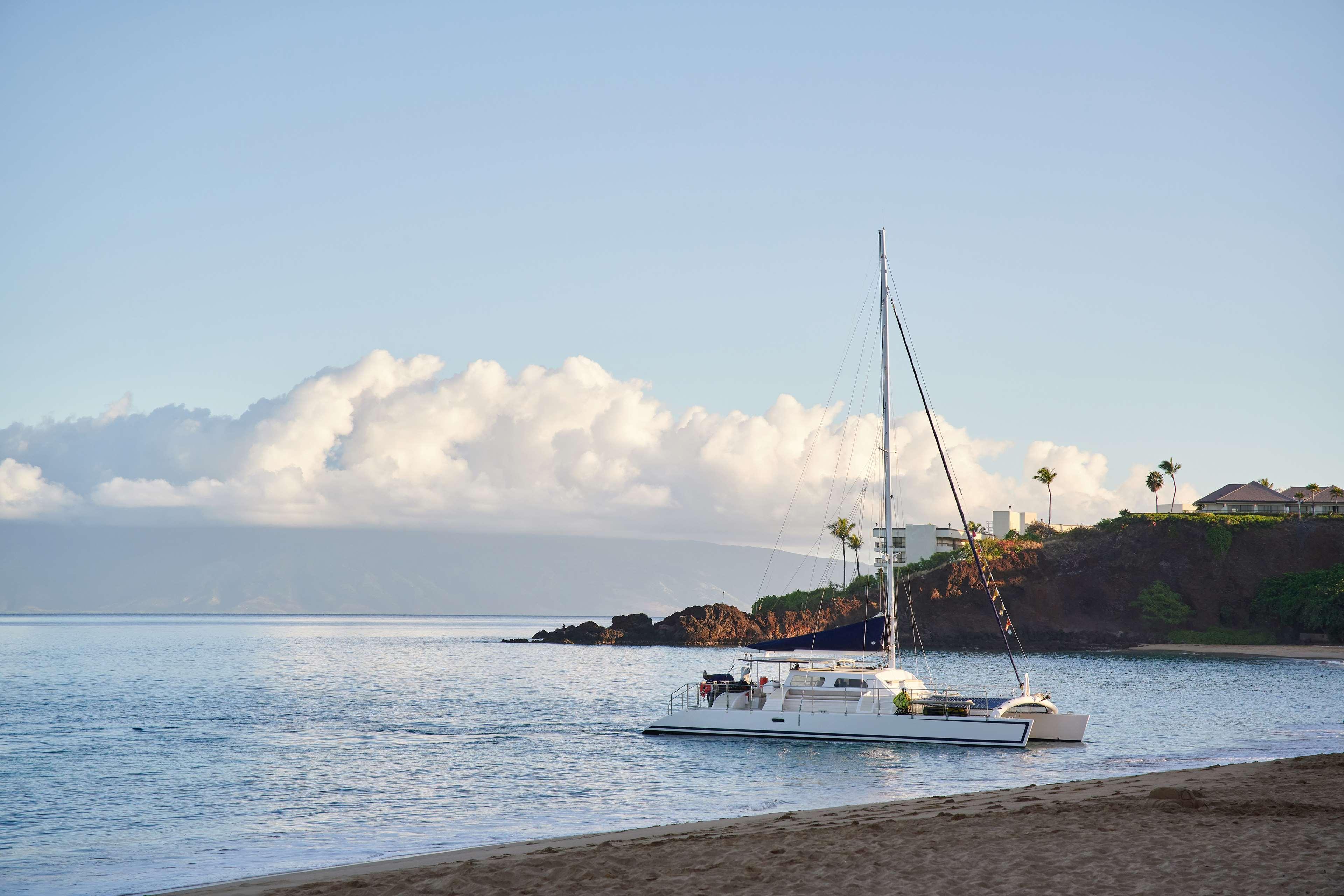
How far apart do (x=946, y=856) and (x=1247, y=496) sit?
135827 mm

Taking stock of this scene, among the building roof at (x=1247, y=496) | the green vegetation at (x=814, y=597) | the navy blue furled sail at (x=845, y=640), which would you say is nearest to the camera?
the navy blue furled sail at (x=845, y=640)

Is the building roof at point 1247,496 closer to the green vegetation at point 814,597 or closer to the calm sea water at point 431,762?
the green vegetation at point 814,597

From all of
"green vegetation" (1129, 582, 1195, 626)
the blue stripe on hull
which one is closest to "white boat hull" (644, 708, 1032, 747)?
the blue stripe on hull

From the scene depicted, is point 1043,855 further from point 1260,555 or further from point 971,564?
point 1260,555

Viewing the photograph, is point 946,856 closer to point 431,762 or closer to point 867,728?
point 867,728

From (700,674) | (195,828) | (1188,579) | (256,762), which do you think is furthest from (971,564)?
(195,828)

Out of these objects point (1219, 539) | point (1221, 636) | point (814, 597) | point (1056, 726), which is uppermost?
point (1219, 539)

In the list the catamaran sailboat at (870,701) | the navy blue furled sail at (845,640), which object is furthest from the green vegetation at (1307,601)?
the navy blue furled sail at (845,640)

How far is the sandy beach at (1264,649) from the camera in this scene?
301 ft

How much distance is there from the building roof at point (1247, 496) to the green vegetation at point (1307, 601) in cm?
2402

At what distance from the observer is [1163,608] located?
4395 inches

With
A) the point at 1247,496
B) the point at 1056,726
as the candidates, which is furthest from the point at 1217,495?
the point at 1056,726

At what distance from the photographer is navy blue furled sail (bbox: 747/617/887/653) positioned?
38125mm

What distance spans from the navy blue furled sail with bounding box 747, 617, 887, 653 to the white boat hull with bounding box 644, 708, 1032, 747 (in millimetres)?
3171
